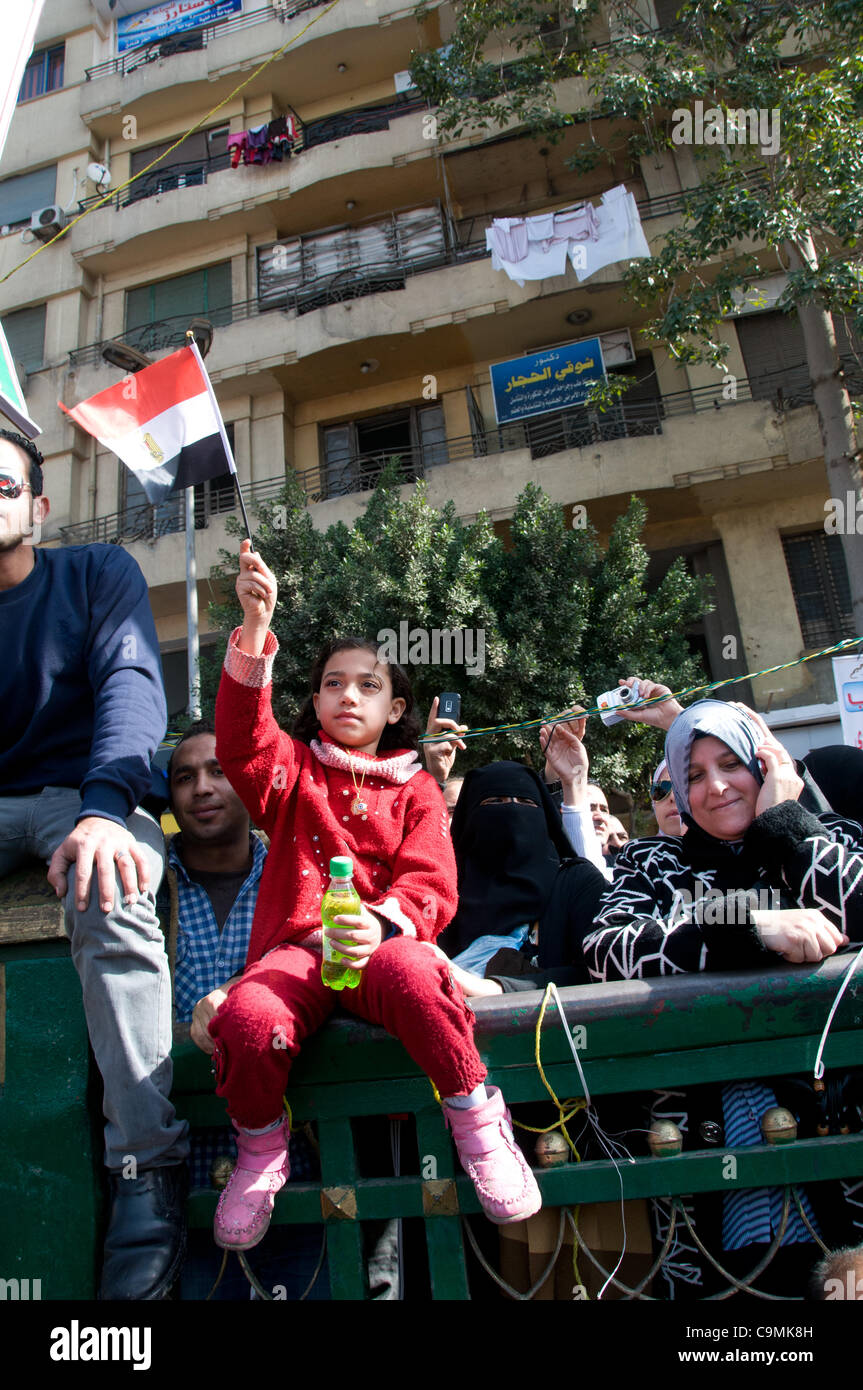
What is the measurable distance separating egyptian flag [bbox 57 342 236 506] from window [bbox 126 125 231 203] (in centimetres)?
1559

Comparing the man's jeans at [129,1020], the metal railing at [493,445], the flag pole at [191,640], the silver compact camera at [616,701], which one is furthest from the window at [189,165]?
the man's jeans at [129,1020]

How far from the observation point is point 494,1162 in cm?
172

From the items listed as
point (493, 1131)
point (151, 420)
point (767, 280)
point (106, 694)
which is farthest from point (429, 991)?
point (767, 280)

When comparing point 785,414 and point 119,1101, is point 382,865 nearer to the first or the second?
point 119,1101

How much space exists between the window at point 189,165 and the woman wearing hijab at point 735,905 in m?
19.4

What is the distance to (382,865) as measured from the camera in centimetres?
242

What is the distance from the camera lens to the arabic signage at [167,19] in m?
18.6

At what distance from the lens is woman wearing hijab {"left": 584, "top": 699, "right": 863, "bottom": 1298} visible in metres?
1.79

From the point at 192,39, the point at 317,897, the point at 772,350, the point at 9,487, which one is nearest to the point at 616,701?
the point at 317,897

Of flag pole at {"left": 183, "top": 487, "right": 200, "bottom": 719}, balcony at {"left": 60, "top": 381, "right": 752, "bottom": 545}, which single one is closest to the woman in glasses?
flag pole at {"left": 183, "top": 487, "right": 200, "bottom": 719}

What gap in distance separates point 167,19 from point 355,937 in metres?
23.8

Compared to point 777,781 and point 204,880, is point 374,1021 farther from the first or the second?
point 777,781
